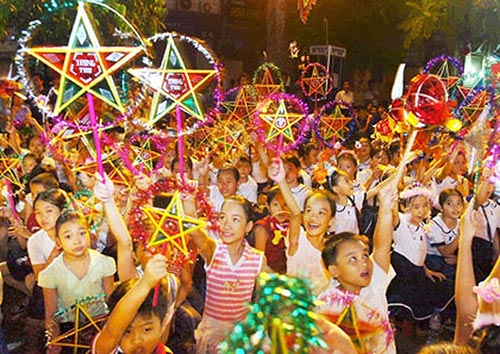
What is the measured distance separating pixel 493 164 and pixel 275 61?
1176 cm

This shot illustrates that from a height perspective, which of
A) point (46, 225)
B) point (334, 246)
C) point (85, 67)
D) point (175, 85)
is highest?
point (85, 67)

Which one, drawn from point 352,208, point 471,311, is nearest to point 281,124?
point 352,208

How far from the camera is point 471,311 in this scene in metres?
3.63

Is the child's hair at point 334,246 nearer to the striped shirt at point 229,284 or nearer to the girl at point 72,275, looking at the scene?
the striped shirt at point 229,284

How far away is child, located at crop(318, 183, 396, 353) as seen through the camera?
365 centimetres

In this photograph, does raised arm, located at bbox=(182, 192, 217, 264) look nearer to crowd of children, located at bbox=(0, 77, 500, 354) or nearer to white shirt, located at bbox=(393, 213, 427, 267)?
crowd of children, located at bbox=(0, 77, 500, 354)

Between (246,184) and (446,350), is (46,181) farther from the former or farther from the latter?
(446,350)

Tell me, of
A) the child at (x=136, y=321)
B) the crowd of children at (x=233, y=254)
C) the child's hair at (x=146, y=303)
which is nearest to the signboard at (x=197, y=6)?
the crowd of children at (x=233, y=254)

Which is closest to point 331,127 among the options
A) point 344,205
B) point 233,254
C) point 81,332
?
point 344,205

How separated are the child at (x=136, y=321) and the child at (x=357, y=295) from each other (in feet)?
3.27

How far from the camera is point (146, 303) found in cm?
330

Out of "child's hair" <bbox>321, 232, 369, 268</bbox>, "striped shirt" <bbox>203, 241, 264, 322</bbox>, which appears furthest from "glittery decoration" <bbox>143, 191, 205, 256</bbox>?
"child's hair" <bbox>321, 232, 369, 268</bbox>

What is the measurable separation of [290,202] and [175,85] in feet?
3.90

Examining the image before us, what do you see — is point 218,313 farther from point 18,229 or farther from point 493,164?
point 18,229
